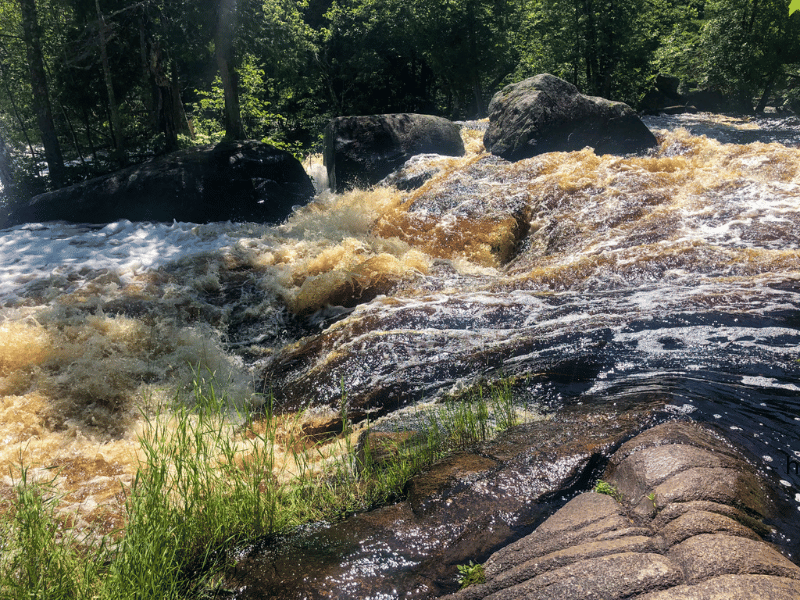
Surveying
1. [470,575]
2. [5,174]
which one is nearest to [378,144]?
[5,174]

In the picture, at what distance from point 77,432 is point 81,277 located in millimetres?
4582

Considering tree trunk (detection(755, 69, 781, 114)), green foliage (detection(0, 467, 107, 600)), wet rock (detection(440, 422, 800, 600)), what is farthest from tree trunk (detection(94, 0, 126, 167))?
tree trunk (detection(755, 69, 781, 114))

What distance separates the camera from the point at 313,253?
27.0 ft

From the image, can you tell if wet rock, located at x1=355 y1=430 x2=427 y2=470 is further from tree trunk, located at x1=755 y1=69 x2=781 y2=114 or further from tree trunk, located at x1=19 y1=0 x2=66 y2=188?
tree trunk, located at x1=755 y1=69 x2=781 y2=114

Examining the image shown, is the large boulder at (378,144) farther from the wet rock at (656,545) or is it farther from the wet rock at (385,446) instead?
the wet rock at (656,545)

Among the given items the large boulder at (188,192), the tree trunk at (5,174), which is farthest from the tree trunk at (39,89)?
the large boulder at (188,192)

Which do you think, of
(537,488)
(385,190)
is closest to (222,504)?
(537,488)

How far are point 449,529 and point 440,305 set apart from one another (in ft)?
12.3

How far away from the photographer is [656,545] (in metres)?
1.87

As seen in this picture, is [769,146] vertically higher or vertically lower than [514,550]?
higher

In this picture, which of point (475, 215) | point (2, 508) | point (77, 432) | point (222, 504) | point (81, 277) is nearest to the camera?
point (222, 504)

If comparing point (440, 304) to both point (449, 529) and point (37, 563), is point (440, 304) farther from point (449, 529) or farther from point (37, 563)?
point (37, 563)

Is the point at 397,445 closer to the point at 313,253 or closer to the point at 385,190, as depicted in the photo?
the point at 313,253

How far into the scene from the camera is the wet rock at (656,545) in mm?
1661
